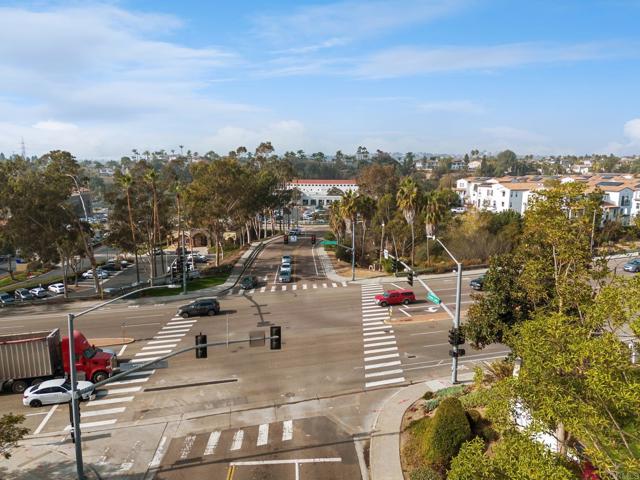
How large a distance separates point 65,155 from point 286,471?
44674 mm

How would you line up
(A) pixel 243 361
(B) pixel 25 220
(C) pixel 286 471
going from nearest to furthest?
1. (C) pixel 286 471
2. (A) pixel 243 361
3. (B) pixel 25 220

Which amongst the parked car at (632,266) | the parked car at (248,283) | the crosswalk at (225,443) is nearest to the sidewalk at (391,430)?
the crosswalk at (225,443)

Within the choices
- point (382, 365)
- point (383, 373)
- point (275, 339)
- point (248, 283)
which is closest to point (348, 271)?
point (248, 283)

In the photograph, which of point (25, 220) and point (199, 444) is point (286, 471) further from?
point (25, 220)

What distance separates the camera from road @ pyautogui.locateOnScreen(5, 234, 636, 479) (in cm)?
1973

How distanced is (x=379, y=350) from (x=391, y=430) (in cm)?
1004

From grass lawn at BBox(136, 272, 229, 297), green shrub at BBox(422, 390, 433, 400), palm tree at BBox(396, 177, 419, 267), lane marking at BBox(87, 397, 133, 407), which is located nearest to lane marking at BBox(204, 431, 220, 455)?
lane marking at BBox(87, 397, 133, 407)

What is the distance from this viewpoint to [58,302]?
148 feet

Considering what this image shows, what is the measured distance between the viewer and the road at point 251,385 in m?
19.7

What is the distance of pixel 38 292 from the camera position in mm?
55344

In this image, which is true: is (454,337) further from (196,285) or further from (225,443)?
(196,285)

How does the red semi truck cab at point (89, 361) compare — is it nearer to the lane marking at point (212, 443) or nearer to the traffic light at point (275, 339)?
the lane marking at point (212, 443)

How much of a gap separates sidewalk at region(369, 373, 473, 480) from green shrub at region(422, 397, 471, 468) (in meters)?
1.44

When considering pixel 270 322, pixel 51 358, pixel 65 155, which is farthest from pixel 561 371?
pixel 65 155
